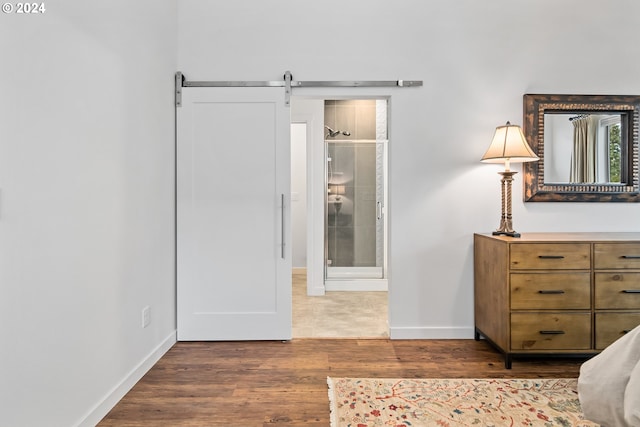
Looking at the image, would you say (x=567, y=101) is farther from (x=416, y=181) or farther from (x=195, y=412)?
(x=195, y=412)

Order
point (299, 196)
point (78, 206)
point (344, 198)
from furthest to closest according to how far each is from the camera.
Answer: point (299, 196) < point (344, 198) < point (78, 206)

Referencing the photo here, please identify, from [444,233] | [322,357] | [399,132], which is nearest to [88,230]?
[322,357]

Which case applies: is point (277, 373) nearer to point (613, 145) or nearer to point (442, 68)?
point (442, 68)

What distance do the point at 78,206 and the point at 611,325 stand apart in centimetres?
302

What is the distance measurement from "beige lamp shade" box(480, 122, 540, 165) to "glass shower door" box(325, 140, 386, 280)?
6.08ft

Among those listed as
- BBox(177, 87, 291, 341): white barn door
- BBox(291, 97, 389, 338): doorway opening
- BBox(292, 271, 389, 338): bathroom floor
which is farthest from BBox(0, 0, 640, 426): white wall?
BBox(291, 97, 389, 338): doorway opening

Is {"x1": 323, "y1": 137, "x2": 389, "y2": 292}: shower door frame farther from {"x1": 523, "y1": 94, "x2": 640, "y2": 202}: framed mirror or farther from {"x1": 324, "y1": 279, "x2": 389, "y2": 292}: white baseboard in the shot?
{"x1": 523, "y1": 94, "x2": 640, "y2": 202}: framed mirror

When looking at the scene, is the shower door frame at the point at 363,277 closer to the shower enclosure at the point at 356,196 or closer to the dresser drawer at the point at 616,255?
the shower enclosure at the point at 356,196

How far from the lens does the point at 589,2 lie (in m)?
2.84

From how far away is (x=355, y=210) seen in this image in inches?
176

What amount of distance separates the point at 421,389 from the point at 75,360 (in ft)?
5.58

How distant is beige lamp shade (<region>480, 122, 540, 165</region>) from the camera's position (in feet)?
8.29

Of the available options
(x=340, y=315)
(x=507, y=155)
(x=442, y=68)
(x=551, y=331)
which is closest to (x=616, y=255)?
(x=551, y=331)

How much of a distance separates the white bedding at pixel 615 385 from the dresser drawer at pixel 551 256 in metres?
1.17
